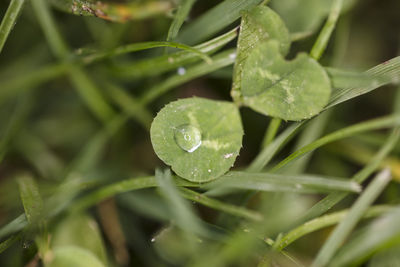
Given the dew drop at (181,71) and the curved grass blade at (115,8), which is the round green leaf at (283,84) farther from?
the curved grass blade at (115,8)

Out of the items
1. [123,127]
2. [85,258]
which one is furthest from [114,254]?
[123,127]

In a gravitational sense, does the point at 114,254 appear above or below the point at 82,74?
below

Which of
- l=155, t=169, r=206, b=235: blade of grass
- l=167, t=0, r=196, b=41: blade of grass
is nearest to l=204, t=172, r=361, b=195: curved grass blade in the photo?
l=155, t=169, r=206, b=235: blade of grass

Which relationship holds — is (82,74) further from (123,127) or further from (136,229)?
(136,229)

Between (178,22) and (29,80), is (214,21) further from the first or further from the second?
(29,80)

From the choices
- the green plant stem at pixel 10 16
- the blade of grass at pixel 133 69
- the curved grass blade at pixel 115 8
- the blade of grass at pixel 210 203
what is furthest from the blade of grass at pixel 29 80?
the blade of grass at pixel 210 203

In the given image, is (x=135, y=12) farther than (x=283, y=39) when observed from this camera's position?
Yes

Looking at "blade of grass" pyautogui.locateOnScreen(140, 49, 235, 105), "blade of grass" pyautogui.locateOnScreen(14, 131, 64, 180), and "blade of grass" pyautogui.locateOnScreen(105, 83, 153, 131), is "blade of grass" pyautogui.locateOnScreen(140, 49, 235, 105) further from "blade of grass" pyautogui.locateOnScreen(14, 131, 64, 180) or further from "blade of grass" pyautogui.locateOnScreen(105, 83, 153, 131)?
"blade of grass" pyautogui.locateOnScreen(14, 131, 64, 180)
